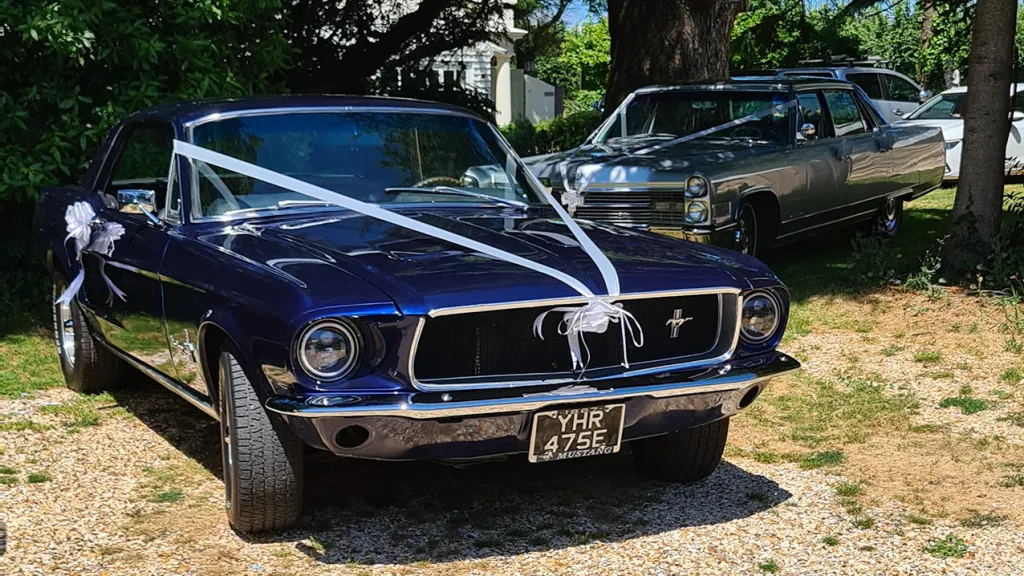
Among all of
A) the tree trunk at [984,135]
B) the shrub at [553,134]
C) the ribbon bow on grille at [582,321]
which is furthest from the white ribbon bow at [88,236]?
the shrub at [553,134]

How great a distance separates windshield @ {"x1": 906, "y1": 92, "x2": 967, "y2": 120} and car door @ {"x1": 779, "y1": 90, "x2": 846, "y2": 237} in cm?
609

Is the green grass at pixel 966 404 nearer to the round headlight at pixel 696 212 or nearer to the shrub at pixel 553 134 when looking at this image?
the round headlight at pixel 696 212

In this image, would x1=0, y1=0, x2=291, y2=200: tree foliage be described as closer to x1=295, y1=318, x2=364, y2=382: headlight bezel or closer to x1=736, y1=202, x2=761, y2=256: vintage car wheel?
x1=736, y1=202, x2=761, y2=256: vintage car wheel

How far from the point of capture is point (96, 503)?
197 inches

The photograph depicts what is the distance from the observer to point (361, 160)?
538 cm

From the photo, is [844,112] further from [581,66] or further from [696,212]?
[581,66]

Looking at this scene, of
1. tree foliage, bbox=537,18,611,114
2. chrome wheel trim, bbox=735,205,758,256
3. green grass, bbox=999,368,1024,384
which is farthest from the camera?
tree foliage, bbox=537,18,611,114

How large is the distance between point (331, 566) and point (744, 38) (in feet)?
91.2

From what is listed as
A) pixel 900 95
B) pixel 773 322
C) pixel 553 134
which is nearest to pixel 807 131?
pixel 773 322

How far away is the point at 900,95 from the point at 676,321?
17395 millimetres

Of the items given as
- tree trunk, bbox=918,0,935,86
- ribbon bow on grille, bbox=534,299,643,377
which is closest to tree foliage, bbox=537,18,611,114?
tree trunk, bbox=918,0,935,86

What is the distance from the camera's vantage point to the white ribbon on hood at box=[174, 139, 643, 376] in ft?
13.9

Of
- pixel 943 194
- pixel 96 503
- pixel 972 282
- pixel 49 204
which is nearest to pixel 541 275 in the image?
pixel 96 503

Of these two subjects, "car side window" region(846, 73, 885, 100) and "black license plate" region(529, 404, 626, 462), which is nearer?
"black license plate" region(529, 404, 626, 462)
